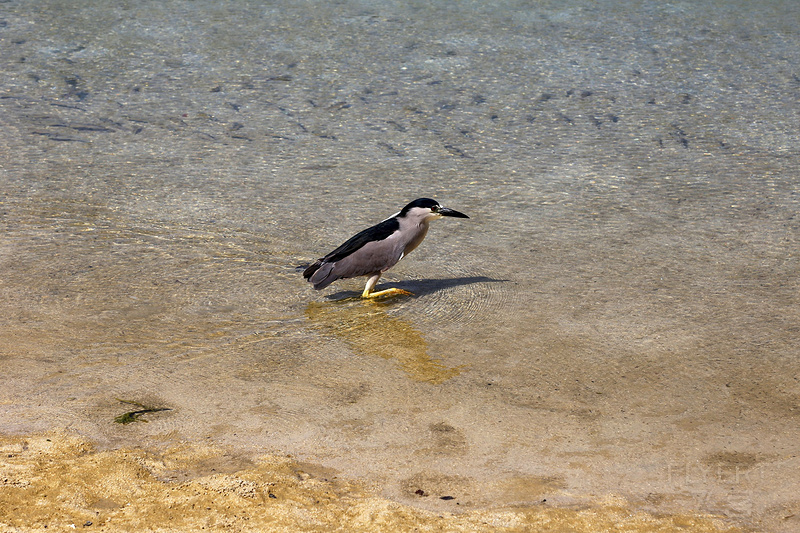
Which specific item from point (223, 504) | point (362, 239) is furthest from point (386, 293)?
point (223, 504)

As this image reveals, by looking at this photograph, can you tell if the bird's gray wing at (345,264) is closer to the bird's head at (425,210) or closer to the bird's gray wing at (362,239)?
the bird's gray wing at (362,239)

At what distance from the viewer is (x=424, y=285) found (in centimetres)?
676

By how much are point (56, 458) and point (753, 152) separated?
7.96m

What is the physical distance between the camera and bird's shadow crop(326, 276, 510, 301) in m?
6.63

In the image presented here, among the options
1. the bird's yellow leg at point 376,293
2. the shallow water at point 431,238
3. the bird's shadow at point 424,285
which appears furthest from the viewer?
the bird's shadow at point 424,285

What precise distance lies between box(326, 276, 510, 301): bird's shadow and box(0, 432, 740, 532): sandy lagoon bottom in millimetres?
2524

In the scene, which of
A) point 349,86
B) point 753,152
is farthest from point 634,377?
point 349,86

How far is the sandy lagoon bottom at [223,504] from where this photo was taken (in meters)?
3.75

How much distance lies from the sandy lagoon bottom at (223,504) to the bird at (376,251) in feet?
7.36

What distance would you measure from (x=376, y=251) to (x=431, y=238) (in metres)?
1.41

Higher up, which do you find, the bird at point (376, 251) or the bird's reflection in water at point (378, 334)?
the bird at point (376, 251)

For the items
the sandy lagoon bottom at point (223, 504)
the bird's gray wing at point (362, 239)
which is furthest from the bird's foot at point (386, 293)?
the sandy lagoon bottom at point (223, 504)

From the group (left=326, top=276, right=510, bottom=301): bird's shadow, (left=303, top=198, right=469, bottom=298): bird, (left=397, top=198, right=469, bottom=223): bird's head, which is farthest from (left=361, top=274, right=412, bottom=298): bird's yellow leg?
(left=397, top=198, right=469, bottom=223): bird's head

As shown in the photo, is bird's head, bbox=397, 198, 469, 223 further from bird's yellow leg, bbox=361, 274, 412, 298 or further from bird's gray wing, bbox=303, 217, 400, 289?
bird's yellow leg, bbox=361, 274, 412, 298
